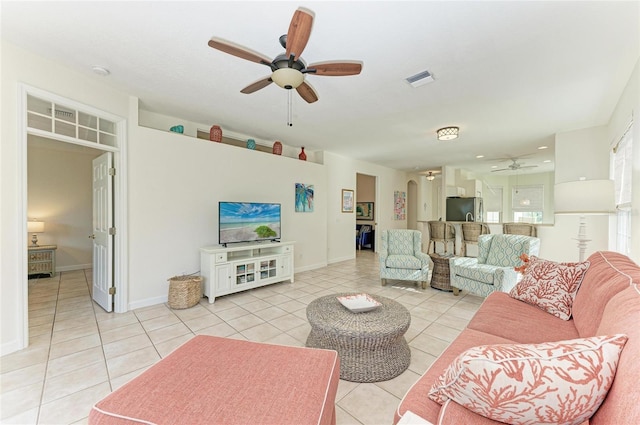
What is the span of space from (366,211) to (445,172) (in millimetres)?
2485

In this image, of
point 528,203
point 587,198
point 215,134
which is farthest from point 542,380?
point 528,203

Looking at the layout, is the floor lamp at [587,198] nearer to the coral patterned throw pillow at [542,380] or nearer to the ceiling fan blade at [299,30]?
the coral patterned throw pillow at [542,380]

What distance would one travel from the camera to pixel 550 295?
6.34 ft

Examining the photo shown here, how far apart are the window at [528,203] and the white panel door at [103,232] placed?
36.5 ft

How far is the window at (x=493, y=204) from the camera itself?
9453 millimetres

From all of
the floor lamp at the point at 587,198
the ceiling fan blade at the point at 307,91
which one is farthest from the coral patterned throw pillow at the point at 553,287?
the ceiling fan blade at the point at 307,91

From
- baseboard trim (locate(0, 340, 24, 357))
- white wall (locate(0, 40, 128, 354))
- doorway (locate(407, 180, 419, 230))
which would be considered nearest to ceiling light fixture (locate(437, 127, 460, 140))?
white wall (locate(0, 40, 128, 354))

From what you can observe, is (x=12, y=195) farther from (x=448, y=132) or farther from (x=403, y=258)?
(x=448, y=132)

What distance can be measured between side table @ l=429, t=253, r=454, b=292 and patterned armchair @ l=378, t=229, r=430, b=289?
0.12 meters

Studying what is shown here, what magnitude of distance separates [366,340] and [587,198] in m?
2.66

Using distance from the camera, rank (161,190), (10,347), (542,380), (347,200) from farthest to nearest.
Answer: (347,200) → (161,190) → (10,347) → (542,380)

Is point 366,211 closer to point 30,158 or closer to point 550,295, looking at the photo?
point 550,295

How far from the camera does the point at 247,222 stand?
4098 millimetres

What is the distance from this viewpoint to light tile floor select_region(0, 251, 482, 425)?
1.66 m
